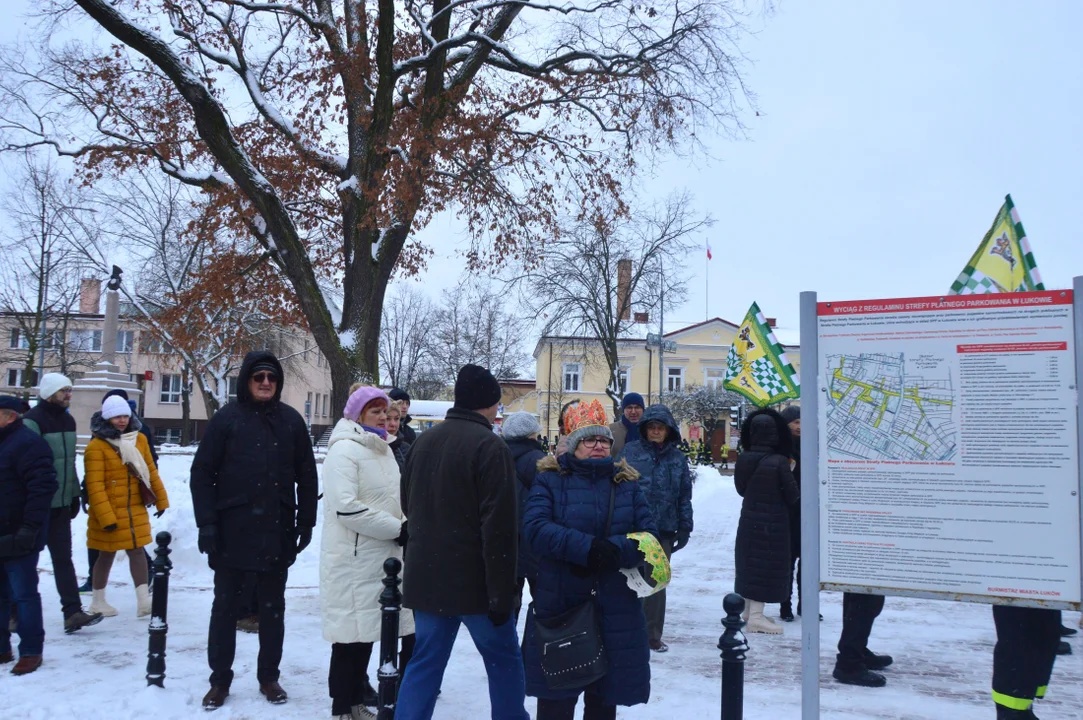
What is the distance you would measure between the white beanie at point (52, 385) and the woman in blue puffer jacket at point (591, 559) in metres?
4.86

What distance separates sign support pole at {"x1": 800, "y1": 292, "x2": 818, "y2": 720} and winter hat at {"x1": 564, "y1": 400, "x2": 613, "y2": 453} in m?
0.97

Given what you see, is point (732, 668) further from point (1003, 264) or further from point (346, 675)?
point (1003, 264)

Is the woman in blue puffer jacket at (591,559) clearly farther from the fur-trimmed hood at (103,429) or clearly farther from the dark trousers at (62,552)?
the fur-trimmed hood at (103,429)

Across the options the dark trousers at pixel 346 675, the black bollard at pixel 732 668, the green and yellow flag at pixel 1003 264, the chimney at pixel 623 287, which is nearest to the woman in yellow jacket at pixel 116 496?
the dark trousers at pixel 346 675

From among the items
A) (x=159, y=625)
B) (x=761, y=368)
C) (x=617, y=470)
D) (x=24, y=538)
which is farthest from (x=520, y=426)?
(x=761, y=368)

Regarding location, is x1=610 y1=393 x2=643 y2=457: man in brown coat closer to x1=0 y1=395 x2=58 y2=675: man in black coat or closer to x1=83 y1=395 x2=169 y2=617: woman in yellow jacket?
x1=83 y1=395 x2=169 y2=617: woman in yellow jacket

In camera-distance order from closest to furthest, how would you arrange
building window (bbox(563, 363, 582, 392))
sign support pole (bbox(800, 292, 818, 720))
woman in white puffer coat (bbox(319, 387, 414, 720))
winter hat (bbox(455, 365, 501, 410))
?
sign support pole (bbox(800, 292, 818, 720)) < winter hat (bbox(455, 365, 501, 410)) < woman in white puffer coat (bbox(319, 387, 414, 720)) < building window (bbox(563, 363, 582, 392))

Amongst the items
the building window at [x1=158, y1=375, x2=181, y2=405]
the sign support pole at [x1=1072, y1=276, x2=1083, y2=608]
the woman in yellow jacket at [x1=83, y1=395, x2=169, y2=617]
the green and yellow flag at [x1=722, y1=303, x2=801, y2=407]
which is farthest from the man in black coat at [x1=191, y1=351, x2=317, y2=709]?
the building window at [x1=158, y1=375, x2=181, y2=405]

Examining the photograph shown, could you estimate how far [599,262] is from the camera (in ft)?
99.0

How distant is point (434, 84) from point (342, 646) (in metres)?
9.18

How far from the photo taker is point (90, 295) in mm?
51406

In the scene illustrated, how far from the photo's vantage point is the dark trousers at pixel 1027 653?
13.9ft

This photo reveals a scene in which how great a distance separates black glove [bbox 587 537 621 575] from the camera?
3895mm

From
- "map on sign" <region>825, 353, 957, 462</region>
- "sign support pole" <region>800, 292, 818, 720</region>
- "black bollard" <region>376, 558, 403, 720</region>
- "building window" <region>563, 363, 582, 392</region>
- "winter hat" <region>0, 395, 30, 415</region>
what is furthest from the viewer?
"building window" <region>563, 363, 582, 392</region>
